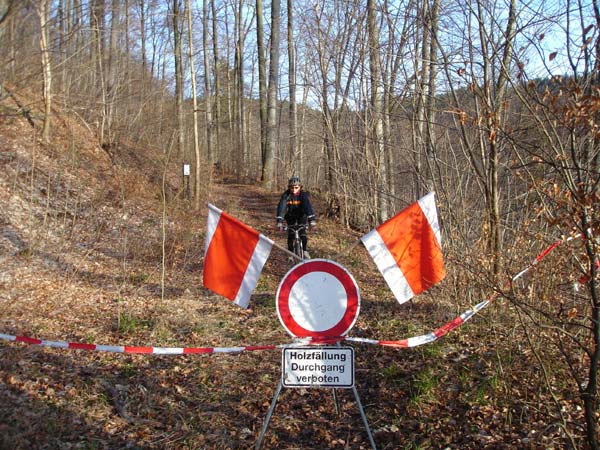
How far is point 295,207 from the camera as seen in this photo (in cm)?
1112

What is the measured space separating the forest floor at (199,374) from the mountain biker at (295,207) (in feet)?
3.88

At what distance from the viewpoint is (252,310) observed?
8789mm

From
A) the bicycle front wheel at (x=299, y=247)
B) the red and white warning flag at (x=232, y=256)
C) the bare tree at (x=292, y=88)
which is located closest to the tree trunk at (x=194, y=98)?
the bare tree at (x=292, y=88)

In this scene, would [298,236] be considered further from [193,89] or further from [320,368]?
[193,89]

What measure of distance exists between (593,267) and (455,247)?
3.36 meters

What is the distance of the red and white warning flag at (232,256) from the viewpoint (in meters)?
4.80

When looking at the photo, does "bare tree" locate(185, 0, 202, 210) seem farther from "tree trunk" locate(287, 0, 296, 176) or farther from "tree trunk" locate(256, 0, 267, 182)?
"tree trunk" locate(256, 0, 267, 182)

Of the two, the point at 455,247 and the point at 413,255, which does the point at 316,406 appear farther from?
the point at 455,247

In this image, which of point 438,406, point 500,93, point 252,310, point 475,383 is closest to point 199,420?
point 438,406

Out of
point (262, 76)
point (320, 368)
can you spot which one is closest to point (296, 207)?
point (320, 368)

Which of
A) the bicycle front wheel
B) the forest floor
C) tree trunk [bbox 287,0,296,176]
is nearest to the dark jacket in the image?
the bicycle front wheel

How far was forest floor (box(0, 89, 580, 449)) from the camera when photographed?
479 cm

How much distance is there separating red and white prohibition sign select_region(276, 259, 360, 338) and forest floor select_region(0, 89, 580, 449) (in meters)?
1.16

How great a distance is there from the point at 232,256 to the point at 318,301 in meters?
0.93
